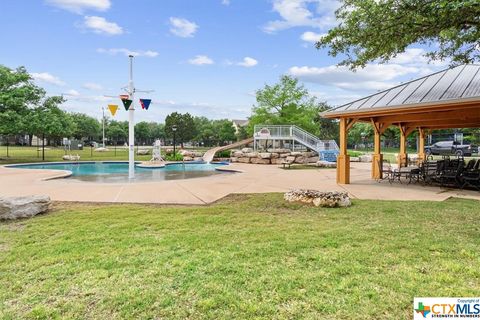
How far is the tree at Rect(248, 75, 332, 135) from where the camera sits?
29312 millimetres

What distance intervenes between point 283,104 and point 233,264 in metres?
27.1

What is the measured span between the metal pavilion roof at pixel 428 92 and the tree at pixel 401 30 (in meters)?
2.55

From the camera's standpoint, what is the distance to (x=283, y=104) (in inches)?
1167

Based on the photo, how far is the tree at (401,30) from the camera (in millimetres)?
4641

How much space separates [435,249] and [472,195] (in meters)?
6.16

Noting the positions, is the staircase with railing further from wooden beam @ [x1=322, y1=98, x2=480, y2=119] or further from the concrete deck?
the concrete deck

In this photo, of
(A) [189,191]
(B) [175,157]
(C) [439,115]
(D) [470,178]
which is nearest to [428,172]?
(D) [470,178]

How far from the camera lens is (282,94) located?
2944cm

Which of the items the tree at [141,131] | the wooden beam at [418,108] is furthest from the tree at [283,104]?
the tree at [141,131]

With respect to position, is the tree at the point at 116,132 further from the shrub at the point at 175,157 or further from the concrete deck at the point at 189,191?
the concrete deck at the point at 189,191

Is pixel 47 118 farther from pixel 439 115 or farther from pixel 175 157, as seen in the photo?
pixel 439 115

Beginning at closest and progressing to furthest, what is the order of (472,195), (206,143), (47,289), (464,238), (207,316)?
(207,316)
(47,289)
(464,238)
(472,195)
(206,143)

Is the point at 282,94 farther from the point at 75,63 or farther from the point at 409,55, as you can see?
the point at 409,55

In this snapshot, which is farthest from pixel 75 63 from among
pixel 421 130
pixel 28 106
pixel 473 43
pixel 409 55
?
pixel 421 130
